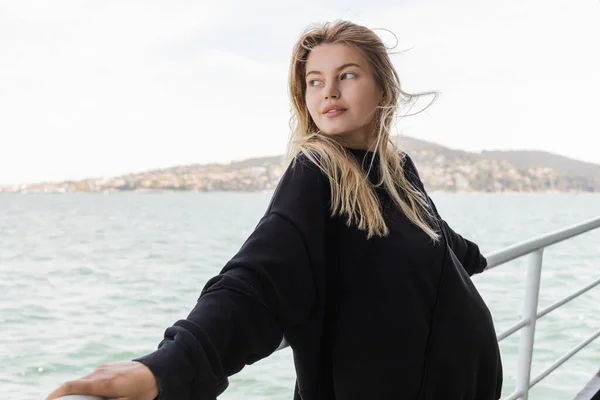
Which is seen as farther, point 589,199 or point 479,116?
point 589,199

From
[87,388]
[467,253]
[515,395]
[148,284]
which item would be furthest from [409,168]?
[148,284]

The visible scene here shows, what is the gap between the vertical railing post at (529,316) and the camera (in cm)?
162

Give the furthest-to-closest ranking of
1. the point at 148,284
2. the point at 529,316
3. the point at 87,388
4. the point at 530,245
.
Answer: the point at 148,284 < the point at 529,316 < the point at 530,245 < the point at 87,388

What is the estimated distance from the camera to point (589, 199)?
59.7 meters

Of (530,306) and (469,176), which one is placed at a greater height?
(530,306)

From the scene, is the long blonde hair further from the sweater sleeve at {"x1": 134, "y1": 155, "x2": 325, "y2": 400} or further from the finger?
the finger

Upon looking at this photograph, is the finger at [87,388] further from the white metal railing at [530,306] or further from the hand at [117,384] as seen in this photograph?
the white metal railing at [530,306]

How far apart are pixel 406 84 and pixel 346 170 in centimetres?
23

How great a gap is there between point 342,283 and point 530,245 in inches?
32.6

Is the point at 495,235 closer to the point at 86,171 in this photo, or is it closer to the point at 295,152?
the point at 86,171

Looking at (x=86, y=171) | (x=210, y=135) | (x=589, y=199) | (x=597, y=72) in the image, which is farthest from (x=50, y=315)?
(x=589, y=199)

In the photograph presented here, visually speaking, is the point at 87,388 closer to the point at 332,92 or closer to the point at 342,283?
the point at 342,283

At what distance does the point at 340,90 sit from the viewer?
95cm

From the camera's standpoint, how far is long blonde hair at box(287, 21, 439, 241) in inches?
34.0
